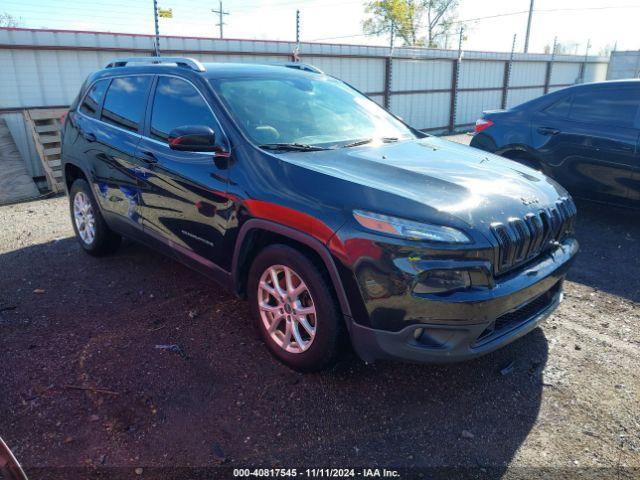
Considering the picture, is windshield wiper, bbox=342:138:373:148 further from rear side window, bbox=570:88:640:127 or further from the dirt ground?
rear side window, bbox=570:88:640:127

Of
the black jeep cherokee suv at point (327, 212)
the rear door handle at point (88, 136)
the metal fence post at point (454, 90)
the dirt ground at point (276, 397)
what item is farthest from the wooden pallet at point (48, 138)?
the metal fence post at point (454, 90)

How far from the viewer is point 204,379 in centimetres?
310

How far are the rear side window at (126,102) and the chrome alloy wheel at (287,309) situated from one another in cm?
190

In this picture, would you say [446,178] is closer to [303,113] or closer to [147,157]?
[303,113]

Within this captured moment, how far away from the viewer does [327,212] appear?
266cm

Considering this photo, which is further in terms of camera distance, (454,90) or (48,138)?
(454,90)

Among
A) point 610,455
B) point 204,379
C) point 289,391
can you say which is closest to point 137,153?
point 204,379

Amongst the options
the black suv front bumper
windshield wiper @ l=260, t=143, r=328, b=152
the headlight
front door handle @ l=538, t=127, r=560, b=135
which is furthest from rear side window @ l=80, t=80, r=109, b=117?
front door handle @ l=538, t=127, r=560, b=135

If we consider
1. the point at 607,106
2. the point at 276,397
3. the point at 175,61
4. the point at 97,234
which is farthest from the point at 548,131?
the point at 97,234

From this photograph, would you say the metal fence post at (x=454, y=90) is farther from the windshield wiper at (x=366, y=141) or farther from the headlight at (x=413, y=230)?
the headlight at (x=413, y=230)

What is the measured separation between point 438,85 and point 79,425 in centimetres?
1555

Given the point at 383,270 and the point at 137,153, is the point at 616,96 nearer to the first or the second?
the point at 383,270

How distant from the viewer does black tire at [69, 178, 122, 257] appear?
4.83 meters

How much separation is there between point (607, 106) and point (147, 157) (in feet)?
16.5
